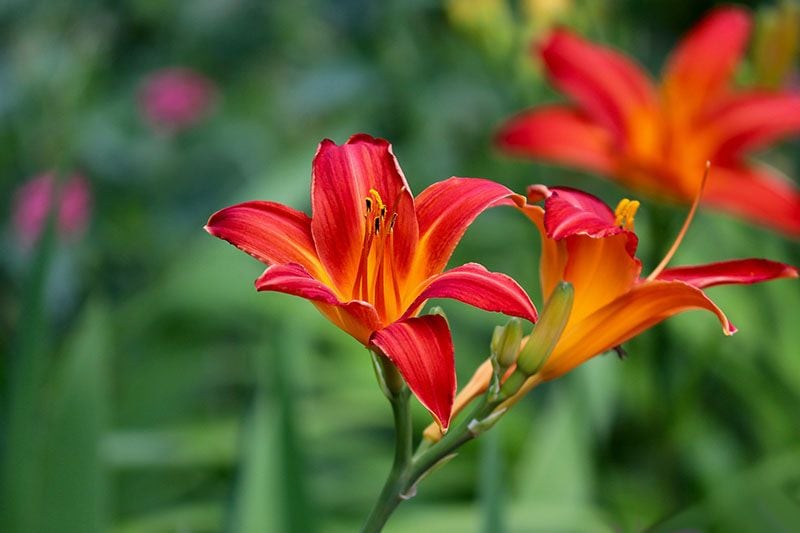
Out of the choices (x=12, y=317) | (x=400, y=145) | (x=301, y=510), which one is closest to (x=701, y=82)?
(x=301, y=510)

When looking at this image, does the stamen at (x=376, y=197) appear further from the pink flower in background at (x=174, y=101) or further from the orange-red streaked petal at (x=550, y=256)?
the pink flower in background at (x=174, y=101)

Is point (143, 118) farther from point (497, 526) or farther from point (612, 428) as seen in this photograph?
point (497, 526)

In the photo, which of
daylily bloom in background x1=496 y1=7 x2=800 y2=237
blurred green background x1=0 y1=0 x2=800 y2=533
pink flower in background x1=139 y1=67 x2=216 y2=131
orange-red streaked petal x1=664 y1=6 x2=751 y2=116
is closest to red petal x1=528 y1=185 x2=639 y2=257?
blurred green background x1=0 y1=0 x2=800 y2=533

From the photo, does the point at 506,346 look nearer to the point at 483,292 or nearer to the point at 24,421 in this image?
the point at 483,292

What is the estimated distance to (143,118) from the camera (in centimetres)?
181

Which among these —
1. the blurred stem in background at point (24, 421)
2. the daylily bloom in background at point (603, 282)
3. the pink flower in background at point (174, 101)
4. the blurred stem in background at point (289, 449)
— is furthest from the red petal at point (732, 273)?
the pink flower in background at point (174, 101)

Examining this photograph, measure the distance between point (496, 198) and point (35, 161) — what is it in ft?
4.75

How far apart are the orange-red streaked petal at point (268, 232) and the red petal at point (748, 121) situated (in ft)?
2.03

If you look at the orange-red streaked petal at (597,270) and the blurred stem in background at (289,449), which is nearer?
the orange-red streaked petal at (597,270)

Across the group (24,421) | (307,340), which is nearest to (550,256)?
(24,421)

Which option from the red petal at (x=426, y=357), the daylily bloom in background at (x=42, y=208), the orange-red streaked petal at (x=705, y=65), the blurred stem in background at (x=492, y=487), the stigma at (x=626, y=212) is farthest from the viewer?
the daylily bloom in background at (x=42, y=208)

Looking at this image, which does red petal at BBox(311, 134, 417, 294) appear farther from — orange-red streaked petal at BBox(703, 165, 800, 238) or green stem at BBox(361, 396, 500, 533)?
orange-red streaked petal at BBox(703, 165, 800, 238)

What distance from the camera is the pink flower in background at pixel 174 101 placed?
5.66ft

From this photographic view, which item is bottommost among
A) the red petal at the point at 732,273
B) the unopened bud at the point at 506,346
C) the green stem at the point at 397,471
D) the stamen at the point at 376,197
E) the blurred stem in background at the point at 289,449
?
the blurred stem in background at the point at 289,449
